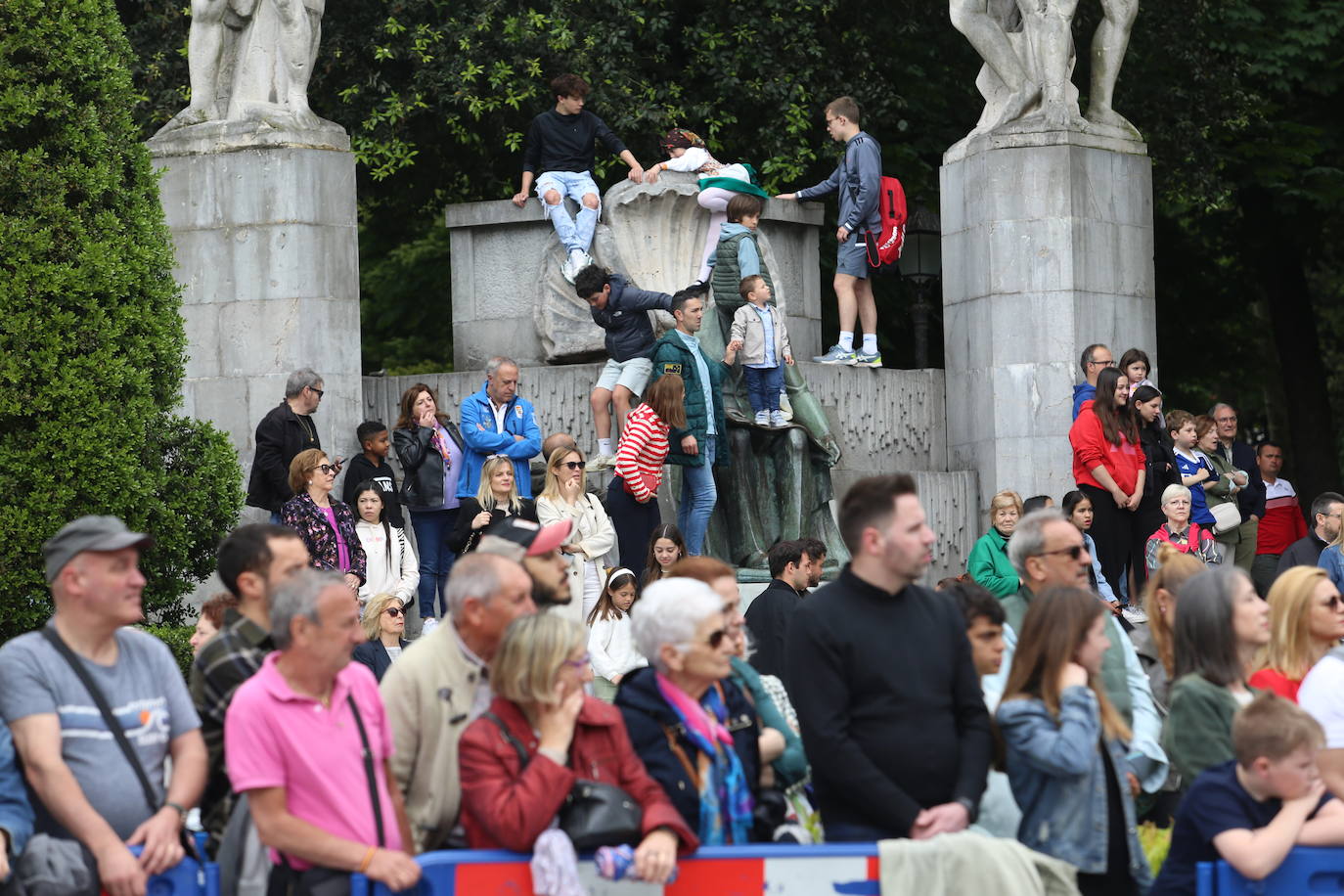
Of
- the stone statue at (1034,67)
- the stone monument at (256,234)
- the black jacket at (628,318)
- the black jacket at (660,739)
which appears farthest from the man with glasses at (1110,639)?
the stone statue at (1034,67)

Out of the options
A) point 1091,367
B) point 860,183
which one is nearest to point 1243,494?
point 1091,367

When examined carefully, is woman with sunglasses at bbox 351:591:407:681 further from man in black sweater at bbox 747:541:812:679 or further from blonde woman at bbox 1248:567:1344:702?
blonde woman at bbox 1248:567:1344:702

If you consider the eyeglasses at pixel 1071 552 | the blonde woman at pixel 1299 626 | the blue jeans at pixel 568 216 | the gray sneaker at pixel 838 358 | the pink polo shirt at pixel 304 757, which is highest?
the blue jeans at pixel 568 216

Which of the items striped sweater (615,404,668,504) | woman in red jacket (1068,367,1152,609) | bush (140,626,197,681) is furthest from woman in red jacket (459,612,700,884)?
woman in red jacket (1068,367,1152,609)

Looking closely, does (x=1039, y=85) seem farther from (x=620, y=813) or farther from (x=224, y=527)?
(x=620, y=813)

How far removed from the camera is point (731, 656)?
745 centimetres

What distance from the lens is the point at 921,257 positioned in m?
18.2

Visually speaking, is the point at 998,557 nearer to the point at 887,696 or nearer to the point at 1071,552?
the point at 1071,552

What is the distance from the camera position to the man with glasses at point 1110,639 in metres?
8.03

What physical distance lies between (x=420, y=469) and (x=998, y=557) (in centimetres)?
397

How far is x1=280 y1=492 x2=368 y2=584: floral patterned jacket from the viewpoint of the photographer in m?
12.4

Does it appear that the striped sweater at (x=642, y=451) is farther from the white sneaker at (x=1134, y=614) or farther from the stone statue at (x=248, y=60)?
the stone statue at (x=248, y=60)

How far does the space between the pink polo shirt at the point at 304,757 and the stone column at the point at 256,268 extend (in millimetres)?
9612

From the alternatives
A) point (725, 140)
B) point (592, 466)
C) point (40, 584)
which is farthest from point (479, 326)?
point (40, 584)
